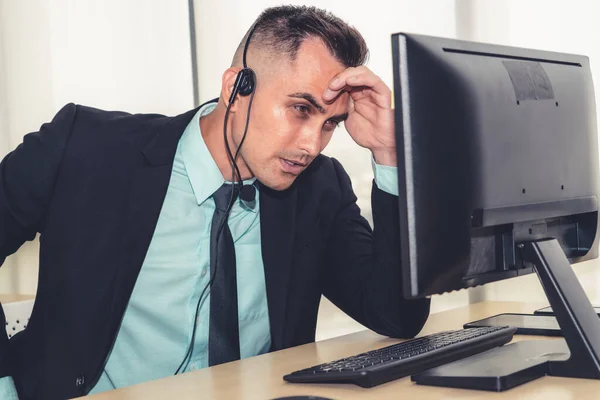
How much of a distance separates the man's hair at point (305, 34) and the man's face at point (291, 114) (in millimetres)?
20

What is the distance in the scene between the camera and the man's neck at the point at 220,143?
1716 mm

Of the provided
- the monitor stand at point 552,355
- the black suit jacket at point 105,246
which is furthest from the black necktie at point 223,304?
the monitor stand at point 552,355

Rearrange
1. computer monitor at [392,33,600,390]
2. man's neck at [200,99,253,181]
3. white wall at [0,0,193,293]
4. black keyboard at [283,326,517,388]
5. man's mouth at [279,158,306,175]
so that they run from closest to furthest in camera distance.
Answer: computer monitor at [392,33,600,390] → black keyboard at [283,326,517,388] → man's mouth at [279,158,306,175] → man's neck at [200,99,253,181] → white wall at [0,0,193,293]

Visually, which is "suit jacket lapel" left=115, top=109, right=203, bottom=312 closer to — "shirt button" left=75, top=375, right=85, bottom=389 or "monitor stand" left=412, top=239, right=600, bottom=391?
"shirt button" left=75, top=375, right=85, bottom=389

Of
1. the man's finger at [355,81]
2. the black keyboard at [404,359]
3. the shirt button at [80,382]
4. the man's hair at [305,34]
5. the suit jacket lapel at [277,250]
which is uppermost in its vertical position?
the man's hair at [305,34]

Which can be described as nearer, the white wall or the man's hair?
the man's hair

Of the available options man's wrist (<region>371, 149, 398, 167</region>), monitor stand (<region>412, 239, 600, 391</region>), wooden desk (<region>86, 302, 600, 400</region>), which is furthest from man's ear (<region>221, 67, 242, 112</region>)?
monitor stand (<region>412, 239, 600, 391</region>)

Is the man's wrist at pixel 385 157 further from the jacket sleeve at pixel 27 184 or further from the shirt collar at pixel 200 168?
the jacket sleeve at pixel 27 184

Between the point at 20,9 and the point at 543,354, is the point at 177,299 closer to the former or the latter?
the point at 543,354

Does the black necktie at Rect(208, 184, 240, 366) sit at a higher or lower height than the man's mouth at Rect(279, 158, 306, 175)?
lower

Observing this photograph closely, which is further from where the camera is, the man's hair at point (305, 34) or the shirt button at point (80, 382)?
the man's hair at point (305, 34)

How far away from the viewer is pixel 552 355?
1.17 metres

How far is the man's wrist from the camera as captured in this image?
150 centimetres

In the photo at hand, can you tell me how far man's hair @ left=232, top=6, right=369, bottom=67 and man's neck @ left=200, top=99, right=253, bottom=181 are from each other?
0.19 m
